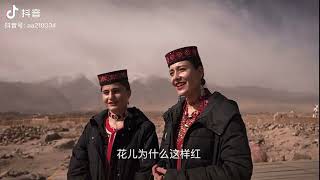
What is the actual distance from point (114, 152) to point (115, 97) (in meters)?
0.25

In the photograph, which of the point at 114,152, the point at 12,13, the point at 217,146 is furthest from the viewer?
the point at 12,13

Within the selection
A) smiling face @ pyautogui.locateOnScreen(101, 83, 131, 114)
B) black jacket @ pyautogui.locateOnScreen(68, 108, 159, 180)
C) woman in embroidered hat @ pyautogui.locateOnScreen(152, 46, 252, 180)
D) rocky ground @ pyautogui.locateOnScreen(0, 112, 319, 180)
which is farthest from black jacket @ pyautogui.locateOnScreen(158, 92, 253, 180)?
rocky ground @ pyautogui.locateOnScreen(0, 112, 319, 180)

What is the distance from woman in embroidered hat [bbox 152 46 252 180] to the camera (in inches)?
48.3

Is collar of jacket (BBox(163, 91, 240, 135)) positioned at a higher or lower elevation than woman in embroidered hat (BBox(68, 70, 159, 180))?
higher

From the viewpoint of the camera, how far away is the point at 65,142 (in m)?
3.23

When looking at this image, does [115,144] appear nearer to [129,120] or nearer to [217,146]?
[129,120]

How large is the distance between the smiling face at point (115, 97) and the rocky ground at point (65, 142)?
37 centimetres

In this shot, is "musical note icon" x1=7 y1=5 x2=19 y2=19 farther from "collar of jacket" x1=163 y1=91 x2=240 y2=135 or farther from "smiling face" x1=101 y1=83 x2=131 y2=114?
"collar of jacket" x1=163 y1=91 x2=240 y2=135

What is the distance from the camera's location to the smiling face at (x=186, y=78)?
1.38 metres

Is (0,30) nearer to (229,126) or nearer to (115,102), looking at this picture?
(115,102)

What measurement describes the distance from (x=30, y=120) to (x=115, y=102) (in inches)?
52.8

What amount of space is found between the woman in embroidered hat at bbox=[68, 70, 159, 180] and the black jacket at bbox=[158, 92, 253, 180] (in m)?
0.35

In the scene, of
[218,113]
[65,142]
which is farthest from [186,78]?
[65,142]

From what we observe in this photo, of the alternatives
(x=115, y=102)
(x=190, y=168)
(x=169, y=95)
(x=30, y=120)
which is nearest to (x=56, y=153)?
(x=30, y=120)
